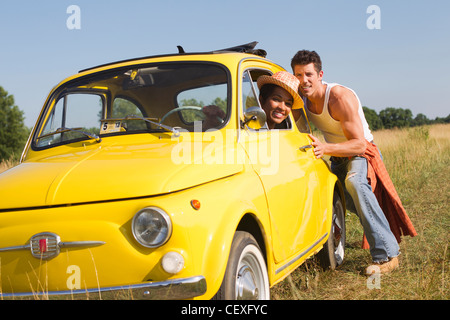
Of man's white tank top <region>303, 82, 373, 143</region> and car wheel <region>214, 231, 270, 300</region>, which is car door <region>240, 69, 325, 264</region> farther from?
man's white tank top <region>303, 82, 373, 143</region>

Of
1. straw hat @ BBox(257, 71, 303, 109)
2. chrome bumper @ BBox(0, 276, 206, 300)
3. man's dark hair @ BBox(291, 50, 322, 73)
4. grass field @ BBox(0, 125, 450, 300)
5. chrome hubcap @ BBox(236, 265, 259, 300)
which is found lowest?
grass field @ BBox(0, 125, 450, 300)

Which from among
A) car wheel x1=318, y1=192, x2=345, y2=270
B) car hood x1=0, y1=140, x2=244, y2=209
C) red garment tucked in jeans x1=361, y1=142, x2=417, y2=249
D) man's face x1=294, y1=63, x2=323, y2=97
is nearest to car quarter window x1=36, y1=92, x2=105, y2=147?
car hood x1=0, y1=140, x2=244, y2=209

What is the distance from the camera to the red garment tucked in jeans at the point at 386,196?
5504 millimetres

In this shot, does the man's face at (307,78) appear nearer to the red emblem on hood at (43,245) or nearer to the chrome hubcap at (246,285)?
the chrome hubcap at (246,285)

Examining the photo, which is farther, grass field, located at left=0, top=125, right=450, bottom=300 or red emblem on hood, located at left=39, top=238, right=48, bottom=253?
grass field, located at left=0, top=125, right=450, bottom=300

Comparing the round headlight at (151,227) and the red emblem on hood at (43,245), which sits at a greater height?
the round headlight at (151,227)

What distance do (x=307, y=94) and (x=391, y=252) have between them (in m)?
1.87

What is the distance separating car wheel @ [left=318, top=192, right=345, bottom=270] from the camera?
5.09 m

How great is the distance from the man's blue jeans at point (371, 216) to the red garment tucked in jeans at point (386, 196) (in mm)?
151

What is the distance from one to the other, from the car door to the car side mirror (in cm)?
9

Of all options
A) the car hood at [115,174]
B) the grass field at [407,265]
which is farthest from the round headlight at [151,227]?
the grass field at [407,265]

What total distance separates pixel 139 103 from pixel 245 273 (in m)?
2.14
